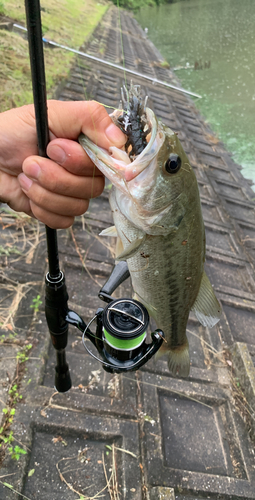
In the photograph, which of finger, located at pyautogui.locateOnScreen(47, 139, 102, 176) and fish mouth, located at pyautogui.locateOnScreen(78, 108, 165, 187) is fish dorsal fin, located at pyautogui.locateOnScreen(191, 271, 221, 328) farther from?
finger, located at pyautogui.locateOnScreen(47, 139, 102, 176)

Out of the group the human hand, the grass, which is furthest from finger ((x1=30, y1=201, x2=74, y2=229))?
the grass

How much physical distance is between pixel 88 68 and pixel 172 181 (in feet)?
27.3

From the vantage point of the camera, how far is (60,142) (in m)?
1.28

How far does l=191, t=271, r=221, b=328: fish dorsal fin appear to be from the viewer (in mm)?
1935

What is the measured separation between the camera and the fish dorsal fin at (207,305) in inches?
76.2

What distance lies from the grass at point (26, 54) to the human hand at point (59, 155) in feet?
11.0

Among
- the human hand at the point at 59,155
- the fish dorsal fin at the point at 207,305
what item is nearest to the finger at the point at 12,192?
the human hand at the point at 59,155

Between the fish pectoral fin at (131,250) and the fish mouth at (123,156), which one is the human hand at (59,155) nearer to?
the fish mouth at (123,156)

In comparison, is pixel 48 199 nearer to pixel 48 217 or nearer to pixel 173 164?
pixel 48 217

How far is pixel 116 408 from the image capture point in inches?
92.4

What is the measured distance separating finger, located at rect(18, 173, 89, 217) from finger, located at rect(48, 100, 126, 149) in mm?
255

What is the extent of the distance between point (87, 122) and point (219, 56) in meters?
20.0

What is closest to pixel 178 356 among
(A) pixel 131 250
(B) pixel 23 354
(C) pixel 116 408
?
(C) pixel 116 408

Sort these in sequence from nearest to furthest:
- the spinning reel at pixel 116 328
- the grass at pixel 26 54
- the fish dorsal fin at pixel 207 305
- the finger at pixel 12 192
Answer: the spinning reel at pixel 116 328 < the finger at pixel 12 192 < the fish dorsal fin at pixel 207 305 < the grass at pixel 26 54
